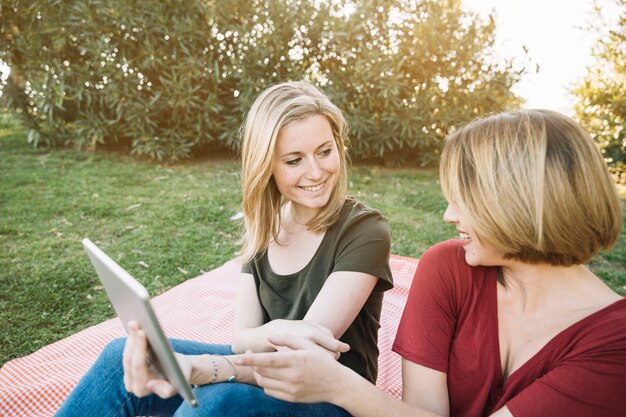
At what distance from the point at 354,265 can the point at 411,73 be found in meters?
6.74

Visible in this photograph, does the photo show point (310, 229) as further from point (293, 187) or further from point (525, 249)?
point (525, 249)

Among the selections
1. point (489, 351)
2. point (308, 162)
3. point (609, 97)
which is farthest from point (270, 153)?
point (609, 97)

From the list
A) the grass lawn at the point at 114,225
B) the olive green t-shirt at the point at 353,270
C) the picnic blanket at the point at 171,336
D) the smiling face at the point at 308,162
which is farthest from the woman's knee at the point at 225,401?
the grass lawn at the point at 114,225

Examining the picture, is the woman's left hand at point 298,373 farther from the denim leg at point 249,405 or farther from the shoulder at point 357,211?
the shoulder at point 357,211

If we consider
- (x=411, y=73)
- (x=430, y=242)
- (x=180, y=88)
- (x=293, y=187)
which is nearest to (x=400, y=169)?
Result: (x=411, y=73)

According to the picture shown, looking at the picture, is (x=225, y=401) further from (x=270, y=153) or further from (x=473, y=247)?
(x=270, y=153)

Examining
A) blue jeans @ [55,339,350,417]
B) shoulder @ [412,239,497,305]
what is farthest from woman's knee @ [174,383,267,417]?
shoulder @ [412,239,497,305]

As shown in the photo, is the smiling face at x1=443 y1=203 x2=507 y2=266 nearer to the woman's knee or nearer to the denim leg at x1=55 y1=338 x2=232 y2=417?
the woman's knee

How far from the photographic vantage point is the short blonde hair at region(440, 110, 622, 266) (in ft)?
4.42

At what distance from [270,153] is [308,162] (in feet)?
0.67

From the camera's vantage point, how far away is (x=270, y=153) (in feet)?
7.40

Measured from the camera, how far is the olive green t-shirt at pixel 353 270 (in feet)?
6.84

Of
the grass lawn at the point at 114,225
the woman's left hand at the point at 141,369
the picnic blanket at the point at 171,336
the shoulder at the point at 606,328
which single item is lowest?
the picnic blanket at the point at 171,336

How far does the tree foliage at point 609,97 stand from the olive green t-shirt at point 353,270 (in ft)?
23.8
